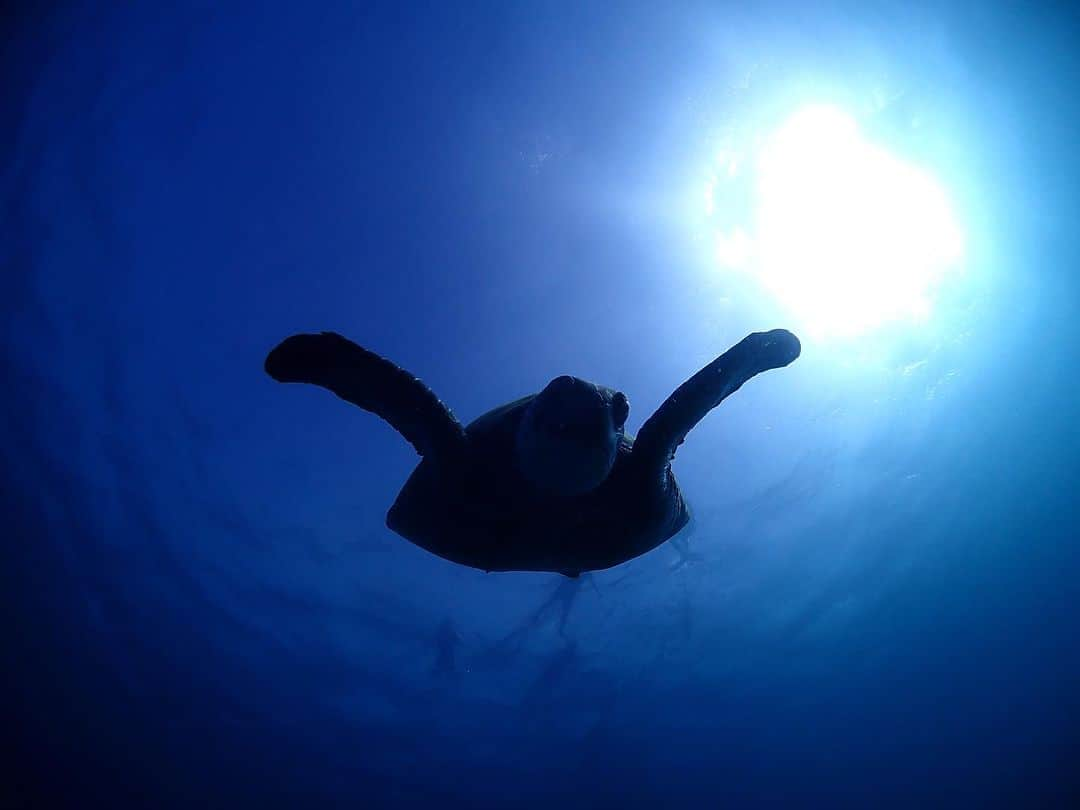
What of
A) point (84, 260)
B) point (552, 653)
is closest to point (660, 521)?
point (84, 260)

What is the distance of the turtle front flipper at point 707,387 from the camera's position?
405 cm

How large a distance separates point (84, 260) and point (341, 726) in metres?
23.2

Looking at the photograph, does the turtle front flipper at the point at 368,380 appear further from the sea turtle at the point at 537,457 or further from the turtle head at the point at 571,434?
the turtle head at the point at 571,434

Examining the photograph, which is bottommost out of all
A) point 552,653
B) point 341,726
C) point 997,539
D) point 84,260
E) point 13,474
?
point 341,726

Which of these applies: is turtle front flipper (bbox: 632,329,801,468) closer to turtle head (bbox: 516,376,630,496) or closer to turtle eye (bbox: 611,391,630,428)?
turtle eye (bbox: 611,391,630,428)

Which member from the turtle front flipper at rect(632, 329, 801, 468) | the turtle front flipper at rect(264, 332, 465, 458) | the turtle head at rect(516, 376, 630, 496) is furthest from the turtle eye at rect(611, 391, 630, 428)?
the turtle front flipper at rect(264, 332, 465, 458)

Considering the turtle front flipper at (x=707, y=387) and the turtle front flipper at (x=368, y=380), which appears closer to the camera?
the turtle front flipper at (x=368, y=380)

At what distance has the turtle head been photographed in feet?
12.0

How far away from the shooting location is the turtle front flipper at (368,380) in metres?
3.62

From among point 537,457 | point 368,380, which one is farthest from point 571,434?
point 368,380

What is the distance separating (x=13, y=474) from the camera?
18125 mm

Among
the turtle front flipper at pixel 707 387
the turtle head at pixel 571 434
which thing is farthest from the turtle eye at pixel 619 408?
the turtle front flipper at pixel 707 387

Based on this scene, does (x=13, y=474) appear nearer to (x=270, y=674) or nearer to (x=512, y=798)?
(x=270, y=674)

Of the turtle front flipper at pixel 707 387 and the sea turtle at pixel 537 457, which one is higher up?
the turtle front flipper at pixel 707 387
